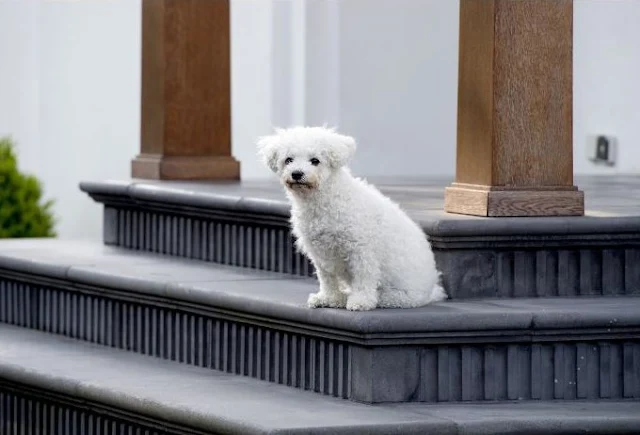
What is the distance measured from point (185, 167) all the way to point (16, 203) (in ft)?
7.62

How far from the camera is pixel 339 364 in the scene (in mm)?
5066

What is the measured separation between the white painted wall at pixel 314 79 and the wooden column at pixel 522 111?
323 cm

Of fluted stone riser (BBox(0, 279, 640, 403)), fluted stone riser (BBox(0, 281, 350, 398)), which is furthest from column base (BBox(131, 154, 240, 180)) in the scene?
fluted stone riser (BBox(0, 279, 640, 403))

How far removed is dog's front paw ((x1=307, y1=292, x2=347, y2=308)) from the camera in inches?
201

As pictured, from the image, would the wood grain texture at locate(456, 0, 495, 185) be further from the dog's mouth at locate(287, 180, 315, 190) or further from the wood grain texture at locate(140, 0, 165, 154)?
the wood grain texture at locate(140, 0, 165, 154)

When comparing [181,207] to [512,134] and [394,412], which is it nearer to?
[512,134]

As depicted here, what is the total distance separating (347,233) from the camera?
4984 millimetres

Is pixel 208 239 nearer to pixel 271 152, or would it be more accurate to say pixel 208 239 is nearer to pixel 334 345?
pixel 334 345

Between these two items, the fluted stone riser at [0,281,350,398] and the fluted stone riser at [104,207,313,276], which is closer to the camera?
the fluted stone riser at [0,281,350,398]

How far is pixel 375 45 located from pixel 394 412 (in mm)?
5118

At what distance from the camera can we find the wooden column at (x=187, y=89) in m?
7.87

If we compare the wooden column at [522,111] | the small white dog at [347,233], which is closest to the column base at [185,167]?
the wooden column at [522,111]

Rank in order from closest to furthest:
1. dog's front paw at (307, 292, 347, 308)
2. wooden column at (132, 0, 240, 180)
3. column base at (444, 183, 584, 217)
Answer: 1. dog's front paw at (307, 292, 347, 308)
2. column base at (444, 183, 584, 217)
3. wooden column at (132, 0, 240, 180)

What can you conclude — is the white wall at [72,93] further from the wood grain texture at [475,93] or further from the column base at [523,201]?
the column base at [523,201]
